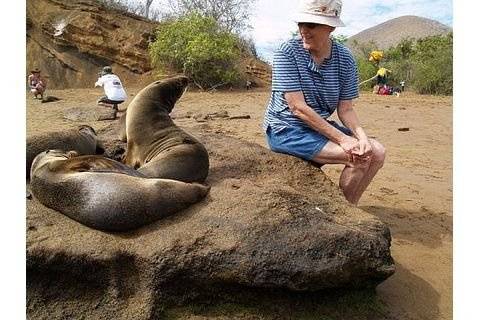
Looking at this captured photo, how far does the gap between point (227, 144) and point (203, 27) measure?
9.75 metres

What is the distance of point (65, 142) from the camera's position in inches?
179

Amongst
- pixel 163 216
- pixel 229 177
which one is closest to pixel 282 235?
pixel 163 216

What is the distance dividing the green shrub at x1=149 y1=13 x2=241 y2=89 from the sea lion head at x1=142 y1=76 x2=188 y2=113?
337 inches

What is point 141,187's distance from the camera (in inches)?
131

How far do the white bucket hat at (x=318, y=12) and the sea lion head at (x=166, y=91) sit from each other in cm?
161

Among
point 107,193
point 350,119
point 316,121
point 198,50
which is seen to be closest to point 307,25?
point 316,121

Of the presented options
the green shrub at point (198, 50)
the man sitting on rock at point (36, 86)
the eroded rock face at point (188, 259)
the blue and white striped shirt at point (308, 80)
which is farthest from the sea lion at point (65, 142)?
the green shrub at point (198, 50)

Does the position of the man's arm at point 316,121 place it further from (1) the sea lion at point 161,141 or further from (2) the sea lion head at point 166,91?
(2) the sea lion head at point 166,91

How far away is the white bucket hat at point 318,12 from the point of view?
3852mm

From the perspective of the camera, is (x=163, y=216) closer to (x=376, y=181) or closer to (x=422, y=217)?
(x=422, y=217)

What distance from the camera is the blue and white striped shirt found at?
413 cm

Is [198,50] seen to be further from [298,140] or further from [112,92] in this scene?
[298,140]

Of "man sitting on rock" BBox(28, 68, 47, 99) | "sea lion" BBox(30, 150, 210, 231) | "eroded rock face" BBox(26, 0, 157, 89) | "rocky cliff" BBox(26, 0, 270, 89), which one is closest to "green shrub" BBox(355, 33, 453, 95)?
"rocky cliff" BBox(26, 0, 270, 89)

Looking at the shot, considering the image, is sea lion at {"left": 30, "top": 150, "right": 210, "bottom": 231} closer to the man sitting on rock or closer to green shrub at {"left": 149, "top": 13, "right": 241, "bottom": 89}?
the man sitting on rock
